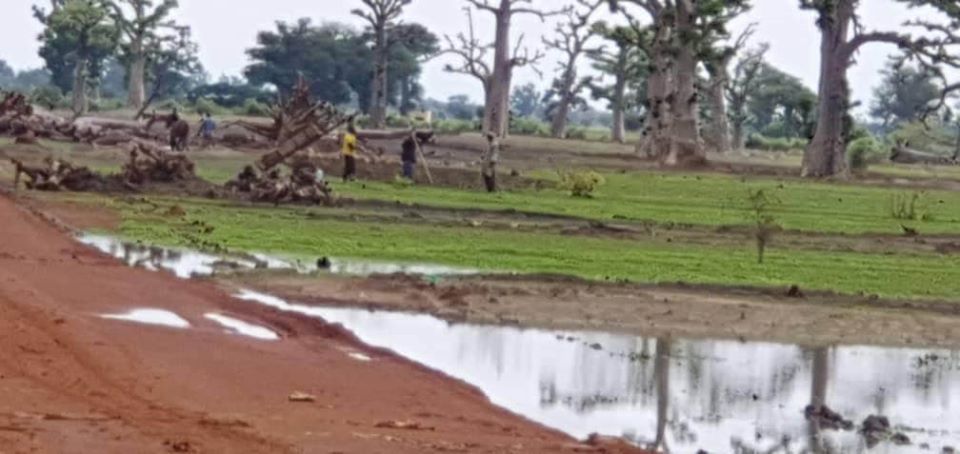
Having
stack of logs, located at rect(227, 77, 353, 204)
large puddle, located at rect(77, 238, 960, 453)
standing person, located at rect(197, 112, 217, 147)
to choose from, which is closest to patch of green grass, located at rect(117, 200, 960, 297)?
stack of logs, located at rect(227, 77, 353, 204)

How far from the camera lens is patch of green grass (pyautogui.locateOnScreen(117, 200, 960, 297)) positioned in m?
26.5

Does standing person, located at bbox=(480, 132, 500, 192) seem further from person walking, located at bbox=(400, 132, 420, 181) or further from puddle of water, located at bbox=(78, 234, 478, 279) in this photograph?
puddle of water, located at bbox=(78, 234, 478, 279)

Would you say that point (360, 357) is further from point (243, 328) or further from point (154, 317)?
point (154, 317)

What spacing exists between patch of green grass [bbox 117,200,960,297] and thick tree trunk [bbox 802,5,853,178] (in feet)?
101

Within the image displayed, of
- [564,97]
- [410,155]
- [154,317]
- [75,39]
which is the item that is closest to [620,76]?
[564,97]

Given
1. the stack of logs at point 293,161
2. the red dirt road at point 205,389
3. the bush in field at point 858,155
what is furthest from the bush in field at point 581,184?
the red dirt road at point 205,389

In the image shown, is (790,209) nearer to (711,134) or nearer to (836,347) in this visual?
(836,347)

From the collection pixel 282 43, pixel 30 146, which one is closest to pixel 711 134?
pixel 282 43

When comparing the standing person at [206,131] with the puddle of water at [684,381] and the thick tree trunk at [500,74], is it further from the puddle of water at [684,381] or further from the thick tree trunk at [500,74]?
the puddle of water at [684,381]

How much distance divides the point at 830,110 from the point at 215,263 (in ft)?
137

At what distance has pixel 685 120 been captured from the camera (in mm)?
68500

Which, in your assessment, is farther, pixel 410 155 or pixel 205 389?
pixel 410 155

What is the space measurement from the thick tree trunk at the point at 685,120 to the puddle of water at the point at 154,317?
4922 centimetres

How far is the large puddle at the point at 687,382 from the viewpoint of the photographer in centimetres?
1416
